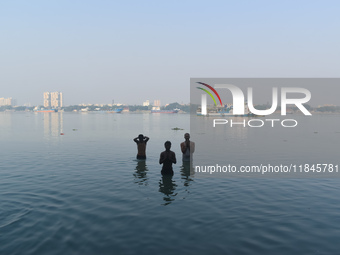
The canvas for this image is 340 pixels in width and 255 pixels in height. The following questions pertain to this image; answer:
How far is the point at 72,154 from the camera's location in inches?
1198

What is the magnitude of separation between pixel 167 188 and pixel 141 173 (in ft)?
16.1

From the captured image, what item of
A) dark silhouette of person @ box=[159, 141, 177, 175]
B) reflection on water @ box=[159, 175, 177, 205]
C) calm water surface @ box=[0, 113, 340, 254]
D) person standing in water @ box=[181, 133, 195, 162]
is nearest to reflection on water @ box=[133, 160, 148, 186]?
calm water surface @ box=[0, 113, 340, 254]

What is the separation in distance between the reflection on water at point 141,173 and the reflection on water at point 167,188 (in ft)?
3.61

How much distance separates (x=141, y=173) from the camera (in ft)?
67.2

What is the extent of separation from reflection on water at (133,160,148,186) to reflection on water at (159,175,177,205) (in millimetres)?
1100

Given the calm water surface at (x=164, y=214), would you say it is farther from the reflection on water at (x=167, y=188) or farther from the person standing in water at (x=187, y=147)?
the person standing in water at (x=187, y=147)

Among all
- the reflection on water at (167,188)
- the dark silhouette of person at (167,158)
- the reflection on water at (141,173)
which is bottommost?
the reflection on water at (141,173)

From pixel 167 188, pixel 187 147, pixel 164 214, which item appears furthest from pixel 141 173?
pixel 164 214

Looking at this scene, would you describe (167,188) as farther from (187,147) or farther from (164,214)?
(187,147)

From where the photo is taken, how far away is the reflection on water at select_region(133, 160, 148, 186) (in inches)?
700

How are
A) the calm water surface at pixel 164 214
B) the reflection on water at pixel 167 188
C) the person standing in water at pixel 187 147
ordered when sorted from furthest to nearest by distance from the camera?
the person standing in water at pixel 187 147 → the reflection on water at pixel 167 188 → the calm water surface at pixel 164 214

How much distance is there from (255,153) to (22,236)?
90.4 feet

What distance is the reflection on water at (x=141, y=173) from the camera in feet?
58.3

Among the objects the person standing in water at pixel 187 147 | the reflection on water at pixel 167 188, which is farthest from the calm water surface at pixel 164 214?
the person standing in water at pixel 187 147
